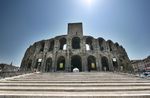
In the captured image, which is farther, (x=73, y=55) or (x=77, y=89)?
(x=73, y=55)

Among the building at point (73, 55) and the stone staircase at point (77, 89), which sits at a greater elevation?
the building at point (73, 55)

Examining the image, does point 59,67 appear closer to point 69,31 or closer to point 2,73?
point 69,31

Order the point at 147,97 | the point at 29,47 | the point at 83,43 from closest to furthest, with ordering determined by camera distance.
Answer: the point at 147,97 → the point at 83,43 → the point at 29,47

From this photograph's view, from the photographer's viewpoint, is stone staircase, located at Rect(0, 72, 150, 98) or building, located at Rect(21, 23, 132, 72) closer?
stone staircase, located at Rect(0, 72, 150, 98)

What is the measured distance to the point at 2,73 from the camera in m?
10.7

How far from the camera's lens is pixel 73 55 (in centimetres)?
2262

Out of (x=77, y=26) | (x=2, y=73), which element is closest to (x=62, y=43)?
(x=77, y=26)

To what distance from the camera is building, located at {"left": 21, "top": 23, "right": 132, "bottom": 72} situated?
878 inches

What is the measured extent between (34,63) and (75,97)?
20768mm

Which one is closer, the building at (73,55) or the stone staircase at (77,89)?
the stone staircase at (77,89)

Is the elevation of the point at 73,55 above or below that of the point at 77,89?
above

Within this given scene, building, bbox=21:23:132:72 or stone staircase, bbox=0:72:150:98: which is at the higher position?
building, bbox=21:23:132:72

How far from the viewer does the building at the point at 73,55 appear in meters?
22.3

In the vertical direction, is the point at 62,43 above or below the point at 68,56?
above
